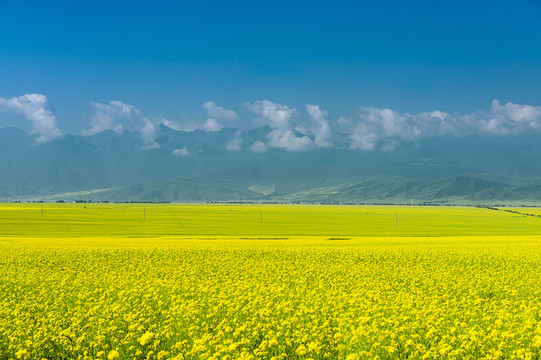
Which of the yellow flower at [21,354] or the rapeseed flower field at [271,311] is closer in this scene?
the yellow flower at [21,354]

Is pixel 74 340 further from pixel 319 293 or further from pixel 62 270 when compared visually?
pixel 62 270

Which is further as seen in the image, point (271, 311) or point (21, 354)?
point (271, 311)

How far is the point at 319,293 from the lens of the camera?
17984 mm

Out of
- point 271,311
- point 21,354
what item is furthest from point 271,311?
point 21,354

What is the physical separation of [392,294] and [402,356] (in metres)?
6.79

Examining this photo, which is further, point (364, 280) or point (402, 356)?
point (364, 280)

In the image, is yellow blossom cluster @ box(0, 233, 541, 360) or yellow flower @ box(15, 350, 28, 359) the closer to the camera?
yellow flower @ box(15, 350, 28, 359)

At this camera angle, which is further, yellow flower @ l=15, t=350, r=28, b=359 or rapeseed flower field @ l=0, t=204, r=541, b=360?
rapeseed flower field @ l=0, t=204, r=541, b=360

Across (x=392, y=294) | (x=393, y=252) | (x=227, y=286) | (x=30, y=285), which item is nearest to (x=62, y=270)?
(x=30, y=285)

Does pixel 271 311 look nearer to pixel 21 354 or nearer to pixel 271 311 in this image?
pixel 271 311

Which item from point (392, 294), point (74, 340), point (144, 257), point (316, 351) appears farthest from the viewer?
point (144, 257)

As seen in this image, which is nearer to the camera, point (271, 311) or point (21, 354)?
point (21, 354)

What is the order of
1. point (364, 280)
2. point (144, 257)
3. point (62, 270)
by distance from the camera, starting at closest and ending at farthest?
point (364, 280) < point (62, 270) < point (144, 257)

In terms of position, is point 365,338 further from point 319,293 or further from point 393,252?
point 393,252
